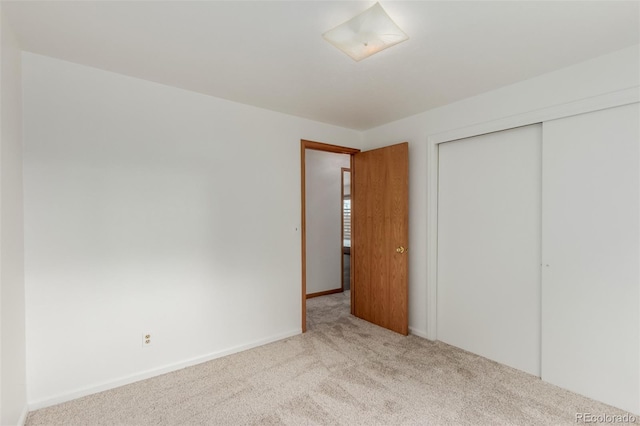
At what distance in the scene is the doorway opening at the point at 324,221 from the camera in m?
4.92

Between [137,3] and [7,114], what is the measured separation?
98 centimetres

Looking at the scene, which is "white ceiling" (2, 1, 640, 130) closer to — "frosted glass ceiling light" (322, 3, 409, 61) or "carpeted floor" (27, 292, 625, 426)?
"frosted glass ceiling light" (322, 3, 409, 61)

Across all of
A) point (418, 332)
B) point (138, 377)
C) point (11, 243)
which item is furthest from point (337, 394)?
point (11, 243)

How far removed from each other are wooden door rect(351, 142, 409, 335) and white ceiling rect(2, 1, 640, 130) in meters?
0.91

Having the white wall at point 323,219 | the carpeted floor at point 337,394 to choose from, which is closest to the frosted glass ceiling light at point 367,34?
the carpeted floor at point 337,394

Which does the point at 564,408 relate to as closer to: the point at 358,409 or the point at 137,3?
the point at 358,409

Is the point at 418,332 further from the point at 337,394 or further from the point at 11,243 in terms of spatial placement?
the point at 11,243

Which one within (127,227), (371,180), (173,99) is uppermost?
(173,99)

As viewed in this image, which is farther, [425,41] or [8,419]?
[425,41]

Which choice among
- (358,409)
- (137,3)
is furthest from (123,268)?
(358,409)

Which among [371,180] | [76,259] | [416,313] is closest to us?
[76,259]

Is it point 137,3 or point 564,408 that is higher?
point 137,3

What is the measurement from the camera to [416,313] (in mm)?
3357

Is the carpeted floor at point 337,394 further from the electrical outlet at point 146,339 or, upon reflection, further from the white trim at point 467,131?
the white trim at point 467,131
